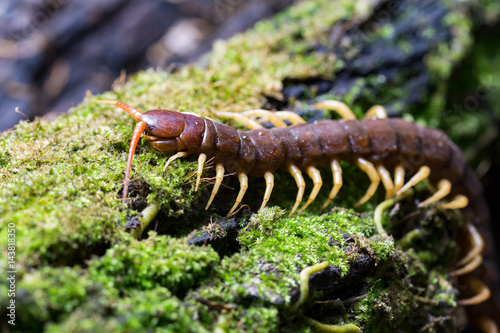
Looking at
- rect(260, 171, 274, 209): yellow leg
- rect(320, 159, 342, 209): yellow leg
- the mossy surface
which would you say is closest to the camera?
the mossy surface

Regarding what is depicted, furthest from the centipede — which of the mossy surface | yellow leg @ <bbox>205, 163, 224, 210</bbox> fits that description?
the mossy surface

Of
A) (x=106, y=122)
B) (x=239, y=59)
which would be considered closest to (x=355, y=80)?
(x=239, y=59)

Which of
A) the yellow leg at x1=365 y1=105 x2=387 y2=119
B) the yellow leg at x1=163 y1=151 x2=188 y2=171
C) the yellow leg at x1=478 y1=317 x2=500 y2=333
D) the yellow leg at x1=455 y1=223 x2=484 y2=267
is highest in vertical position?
the yellow leg at x1=365 y1=105 x2=387 y2=119

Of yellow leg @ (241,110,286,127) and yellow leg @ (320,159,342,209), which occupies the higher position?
yellow leg @ (241,110,286,127)

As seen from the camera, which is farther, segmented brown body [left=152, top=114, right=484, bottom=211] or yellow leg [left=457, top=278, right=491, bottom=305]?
yellow leg [left=457, top=278, right=491, bottom=305]

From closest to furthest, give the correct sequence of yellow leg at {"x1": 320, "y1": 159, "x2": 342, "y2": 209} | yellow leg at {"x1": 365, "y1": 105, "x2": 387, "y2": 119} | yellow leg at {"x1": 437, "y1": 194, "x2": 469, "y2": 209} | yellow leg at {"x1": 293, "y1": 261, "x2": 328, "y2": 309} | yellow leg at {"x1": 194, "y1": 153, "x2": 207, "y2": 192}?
yellow leg at {"x1": 293, "y1": 261, "x2": 328, "y2": 309} → yellow leg at {"x1": 194, "y1": 153, "x2": 207, "y2": 192} → yellow leg at {"x1": 320, "y1": 159, "x2": 342, "y2": 209} → yellow leg at {"x1": 437, "y1": 194, "x2": 469, "y2": 209} → yellow leg at {"x1": 365, "y1": 105, "x2": 387, "y2": 119}

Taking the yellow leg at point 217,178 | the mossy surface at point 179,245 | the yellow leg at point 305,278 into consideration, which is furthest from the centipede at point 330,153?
the yellow leg at point 305,278

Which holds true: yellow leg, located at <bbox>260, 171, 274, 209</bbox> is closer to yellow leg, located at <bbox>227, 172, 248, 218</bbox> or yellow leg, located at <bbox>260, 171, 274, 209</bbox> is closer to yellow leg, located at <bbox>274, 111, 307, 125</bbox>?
yellow leg, located at <bbox>227, 172, 248, 218</bbox>
